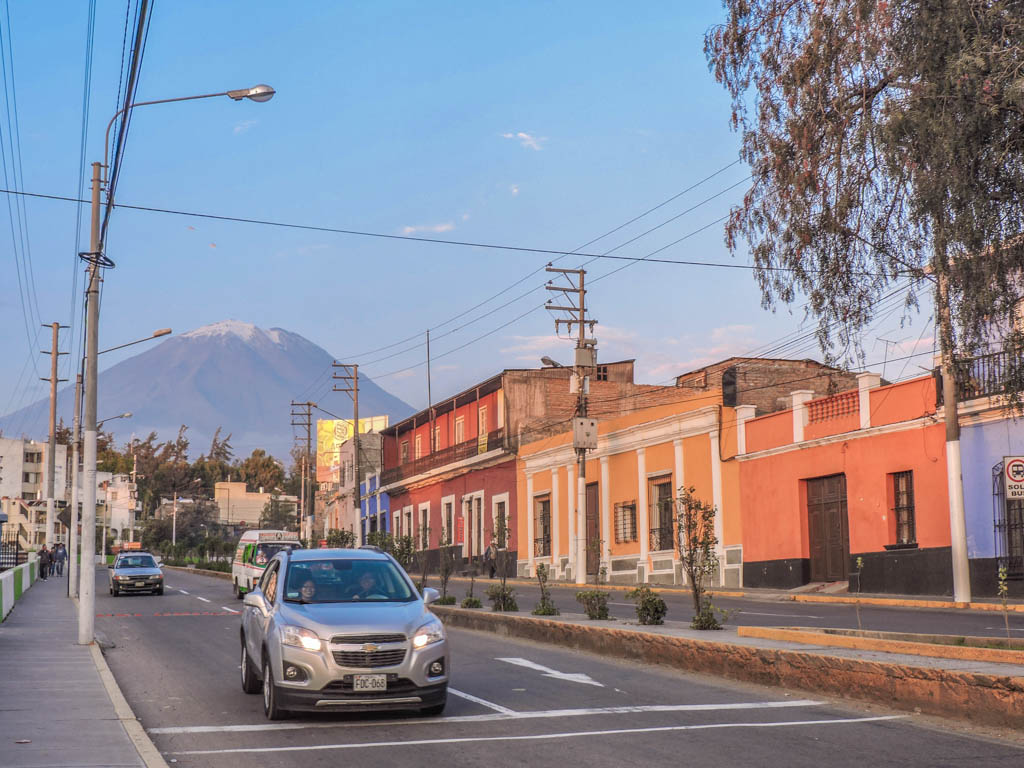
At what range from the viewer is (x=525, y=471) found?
50.3 meters

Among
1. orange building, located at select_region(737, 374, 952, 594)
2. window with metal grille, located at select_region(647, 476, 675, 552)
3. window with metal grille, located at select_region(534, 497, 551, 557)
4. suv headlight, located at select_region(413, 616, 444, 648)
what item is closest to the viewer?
suv headlight, located at select_region(413, 616, 444, 648)

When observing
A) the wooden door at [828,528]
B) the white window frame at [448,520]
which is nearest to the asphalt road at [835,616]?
the wooden door at [828,528]

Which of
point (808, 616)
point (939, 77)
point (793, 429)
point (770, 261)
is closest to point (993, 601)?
point (808, 616)

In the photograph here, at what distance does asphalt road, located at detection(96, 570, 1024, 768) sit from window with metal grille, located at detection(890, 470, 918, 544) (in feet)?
51.6

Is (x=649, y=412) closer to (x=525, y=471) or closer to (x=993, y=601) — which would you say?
(x=525, y=471)

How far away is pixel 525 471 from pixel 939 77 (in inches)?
1604

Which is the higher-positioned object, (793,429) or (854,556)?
(793,429)

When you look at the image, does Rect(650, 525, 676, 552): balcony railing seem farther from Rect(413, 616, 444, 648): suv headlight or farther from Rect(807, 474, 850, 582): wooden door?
Answer: Rect(413, 616, 444, 648): suv headlight

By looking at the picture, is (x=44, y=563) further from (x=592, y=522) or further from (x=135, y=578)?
(x=592, y=522)

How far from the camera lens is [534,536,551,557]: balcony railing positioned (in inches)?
1880

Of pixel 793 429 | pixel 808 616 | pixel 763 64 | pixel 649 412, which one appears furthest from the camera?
pixel 649 412

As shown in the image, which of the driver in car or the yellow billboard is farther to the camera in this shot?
the yellow billboard

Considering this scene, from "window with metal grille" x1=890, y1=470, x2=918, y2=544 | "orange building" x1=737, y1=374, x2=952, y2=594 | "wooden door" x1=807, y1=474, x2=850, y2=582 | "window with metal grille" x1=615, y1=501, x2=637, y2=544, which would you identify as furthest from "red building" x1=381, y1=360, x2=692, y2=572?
"window with metal grille" x1=890, y1=470, x2=918, y2=544

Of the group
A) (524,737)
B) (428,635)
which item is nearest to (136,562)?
(428,635)
